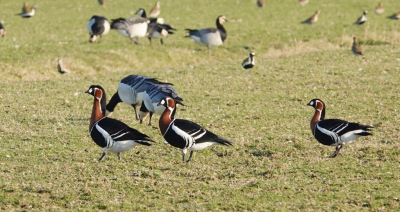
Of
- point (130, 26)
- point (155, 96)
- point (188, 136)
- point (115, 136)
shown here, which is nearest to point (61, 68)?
point (130, 26)

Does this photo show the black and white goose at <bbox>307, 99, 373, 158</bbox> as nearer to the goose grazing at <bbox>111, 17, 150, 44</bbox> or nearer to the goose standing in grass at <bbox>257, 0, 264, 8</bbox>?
the goose grazing at <bbox>111, 17, 150, 44</bbox>

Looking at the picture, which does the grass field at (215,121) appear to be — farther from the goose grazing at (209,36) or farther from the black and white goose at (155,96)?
the goose grazing at (209,36)

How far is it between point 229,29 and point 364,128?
2508 centimetres

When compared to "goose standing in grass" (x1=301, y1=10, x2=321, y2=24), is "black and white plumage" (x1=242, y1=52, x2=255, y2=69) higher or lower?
lower

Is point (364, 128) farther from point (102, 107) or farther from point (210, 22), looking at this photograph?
point (210, 22)

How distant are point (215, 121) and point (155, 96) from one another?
2.11 m

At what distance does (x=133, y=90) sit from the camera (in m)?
16.9

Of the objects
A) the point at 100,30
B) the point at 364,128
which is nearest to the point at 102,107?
the point at 364,128

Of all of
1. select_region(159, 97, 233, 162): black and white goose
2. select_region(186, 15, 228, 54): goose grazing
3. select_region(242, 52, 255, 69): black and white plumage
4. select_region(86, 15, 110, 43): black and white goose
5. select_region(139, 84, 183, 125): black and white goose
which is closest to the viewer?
select_region(159, 97, 233, 162): black and white goose

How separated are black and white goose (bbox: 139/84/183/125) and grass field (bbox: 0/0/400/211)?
59cm

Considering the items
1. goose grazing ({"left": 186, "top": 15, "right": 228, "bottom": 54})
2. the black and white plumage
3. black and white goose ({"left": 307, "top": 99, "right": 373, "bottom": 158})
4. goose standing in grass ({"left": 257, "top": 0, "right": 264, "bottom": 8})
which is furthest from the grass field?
goose standing in grass ({"left": 257, "top": 0, "right": 264, "bottom": 8})

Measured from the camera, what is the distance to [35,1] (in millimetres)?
47094

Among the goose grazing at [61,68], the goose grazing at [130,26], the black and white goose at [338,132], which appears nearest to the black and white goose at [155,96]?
the black and white goose at [338,132]

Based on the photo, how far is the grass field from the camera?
398 inches
